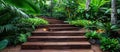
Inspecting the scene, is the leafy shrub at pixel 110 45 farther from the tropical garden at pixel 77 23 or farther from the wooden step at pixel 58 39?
the wooden step at pixel 58 39

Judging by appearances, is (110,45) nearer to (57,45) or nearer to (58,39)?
(57,45)

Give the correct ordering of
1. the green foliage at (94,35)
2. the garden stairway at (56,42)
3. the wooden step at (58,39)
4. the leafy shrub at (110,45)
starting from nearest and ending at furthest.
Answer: the leafy shrub at (110,45)
the garden stairway at (56,42)
the green foliage at (94,35)
the wooden step at (58,39)

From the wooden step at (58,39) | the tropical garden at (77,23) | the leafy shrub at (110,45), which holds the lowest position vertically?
the leafy shrub at (110,45)

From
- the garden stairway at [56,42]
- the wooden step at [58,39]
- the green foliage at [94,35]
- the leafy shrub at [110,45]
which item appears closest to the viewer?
the leafy shrub at [110,45]

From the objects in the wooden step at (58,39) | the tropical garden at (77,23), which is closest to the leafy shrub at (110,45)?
the tropical garden at (77,23)

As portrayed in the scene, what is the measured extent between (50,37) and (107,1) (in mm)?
5362

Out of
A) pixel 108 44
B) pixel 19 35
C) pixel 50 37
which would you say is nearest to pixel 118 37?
pixel 108 44

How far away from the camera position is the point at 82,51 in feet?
19.1

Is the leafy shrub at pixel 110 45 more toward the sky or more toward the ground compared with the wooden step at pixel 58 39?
more toward the ground

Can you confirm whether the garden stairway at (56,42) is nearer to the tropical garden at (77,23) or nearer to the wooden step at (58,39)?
the wooden step at (58,39)

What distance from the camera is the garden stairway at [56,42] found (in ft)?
19.9

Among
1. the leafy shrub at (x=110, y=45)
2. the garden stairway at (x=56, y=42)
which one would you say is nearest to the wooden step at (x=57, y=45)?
the garden stairway at (x=56, y=42)

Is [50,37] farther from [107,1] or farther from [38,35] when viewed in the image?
[107,1]

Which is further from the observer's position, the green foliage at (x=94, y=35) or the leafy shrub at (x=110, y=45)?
the green foliage at (x=94, y=35)
